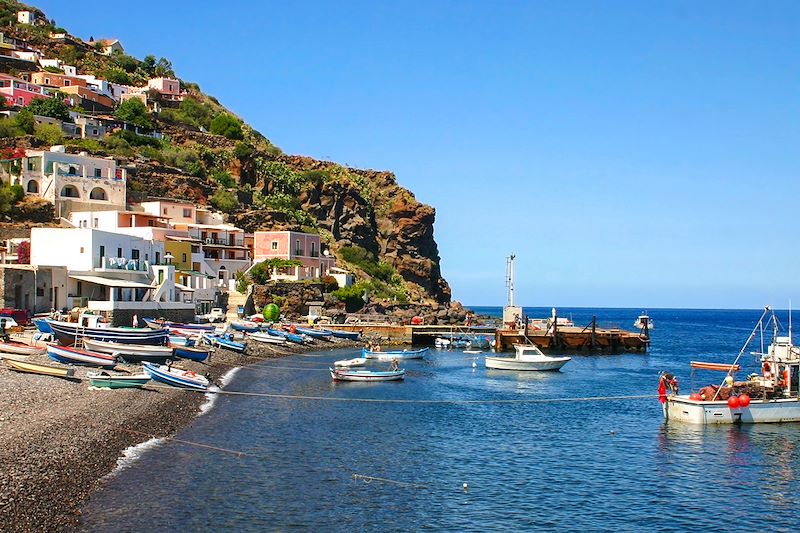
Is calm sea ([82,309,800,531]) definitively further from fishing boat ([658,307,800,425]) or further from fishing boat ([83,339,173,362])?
fishing boat ([83,339,173,362])

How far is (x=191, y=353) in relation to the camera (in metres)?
56.0

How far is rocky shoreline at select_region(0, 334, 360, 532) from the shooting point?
2248cm

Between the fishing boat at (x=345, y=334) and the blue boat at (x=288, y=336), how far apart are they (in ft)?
Answer: 20.2

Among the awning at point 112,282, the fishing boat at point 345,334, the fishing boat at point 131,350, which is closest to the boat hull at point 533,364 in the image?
the fishing boat at point 345,334

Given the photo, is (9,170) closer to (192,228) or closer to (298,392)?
(192,228)

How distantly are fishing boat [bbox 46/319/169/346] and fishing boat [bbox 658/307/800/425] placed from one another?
1284 inches

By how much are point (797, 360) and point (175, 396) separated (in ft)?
108

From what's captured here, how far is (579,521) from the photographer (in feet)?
85.7

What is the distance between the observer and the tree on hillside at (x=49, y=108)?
112 metres

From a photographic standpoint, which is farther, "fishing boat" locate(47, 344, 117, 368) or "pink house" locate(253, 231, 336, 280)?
"pink house" locate(253, 231, 336, 280)

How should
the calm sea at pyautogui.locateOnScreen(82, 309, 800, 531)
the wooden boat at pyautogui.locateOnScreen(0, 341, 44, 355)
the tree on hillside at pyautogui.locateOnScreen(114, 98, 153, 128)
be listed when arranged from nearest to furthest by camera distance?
the calm sea at pyautogui.locateOnScreen(82, 309, 800, 531) → the wooden boat at pyautogui.locateOnScreen(0, 341, 44, 355) → the tree on hillside at pyautogui.locateOnScreen(114, 98, 153, 128)

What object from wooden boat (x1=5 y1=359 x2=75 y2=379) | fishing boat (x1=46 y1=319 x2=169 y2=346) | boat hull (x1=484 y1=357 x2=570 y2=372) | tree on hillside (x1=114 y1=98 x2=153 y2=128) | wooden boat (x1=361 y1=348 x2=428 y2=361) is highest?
tree on hillside (x1=114 y1=98 x2=153 y2=128)

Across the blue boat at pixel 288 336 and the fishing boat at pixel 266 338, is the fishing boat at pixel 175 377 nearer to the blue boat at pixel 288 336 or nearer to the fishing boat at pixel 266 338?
the fishing boat at pixel 266 338

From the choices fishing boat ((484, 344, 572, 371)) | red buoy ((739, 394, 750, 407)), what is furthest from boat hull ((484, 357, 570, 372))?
red buoy ((739, 394, 750, 407))
